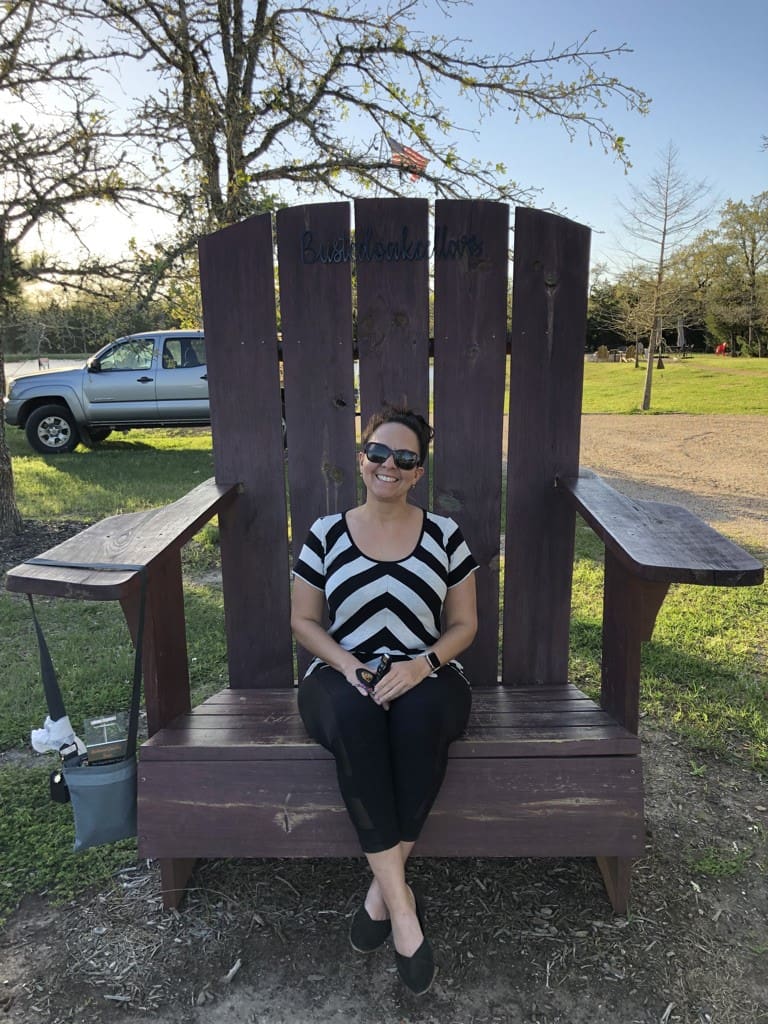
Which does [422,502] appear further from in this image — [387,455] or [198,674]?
[198,674]

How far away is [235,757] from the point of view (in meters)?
1.88

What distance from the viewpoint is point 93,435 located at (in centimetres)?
1146

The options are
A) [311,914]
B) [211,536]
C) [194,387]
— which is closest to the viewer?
[311,914]

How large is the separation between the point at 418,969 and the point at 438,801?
36 centimetres

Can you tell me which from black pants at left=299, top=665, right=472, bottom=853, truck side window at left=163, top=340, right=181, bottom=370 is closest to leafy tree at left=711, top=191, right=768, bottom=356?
truck side window at left=163, top=340, right=181, bottom=370

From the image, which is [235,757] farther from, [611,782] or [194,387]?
[194,387]

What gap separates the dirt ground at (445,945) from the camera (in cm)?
169

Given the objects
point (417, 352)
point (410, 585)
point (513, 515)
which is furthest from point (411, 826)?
point (417, 352)

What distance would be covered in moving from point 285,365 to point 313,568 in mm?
708

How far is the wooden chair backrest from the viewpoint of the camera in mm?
2299

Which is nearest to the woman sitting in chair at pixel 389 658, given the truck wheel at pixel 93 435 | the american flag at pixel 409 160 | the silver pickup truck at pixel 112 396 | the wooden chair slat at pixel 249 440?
the wooden chair slat at pixel 249 440

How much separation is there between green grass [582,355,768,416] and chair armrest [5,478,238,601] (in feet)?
43.1

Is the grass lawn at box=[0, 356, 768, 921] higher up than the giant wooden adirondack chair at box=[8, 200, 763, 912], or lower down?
lower down

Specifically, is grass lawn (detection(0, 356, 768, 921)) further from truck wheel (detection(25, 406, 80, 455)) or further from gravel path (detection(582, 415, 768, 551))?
truck wheel (detection(25, 406, 80, 455))
